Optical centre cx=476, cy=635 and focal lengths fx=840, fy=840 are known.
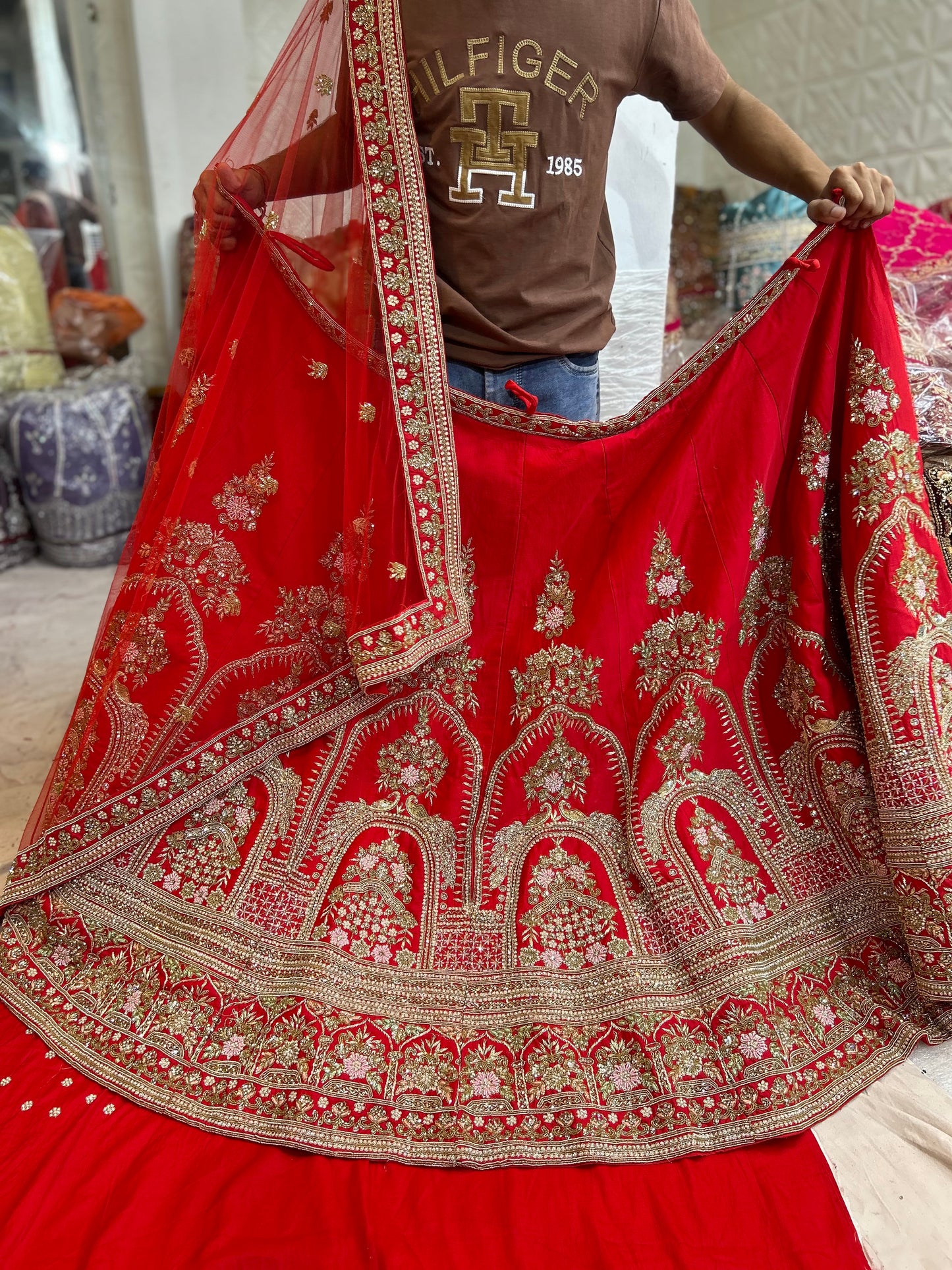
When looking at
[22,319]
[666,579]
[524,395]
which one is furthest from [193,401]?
[22,319]

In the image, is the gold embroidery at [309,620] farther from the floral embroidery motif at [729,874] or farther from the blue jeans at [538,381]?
the floral embroidery motif at [729,874]

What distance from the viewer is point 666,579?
1.33 metres

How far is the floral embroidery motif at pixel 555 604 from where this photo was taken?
1.33 m

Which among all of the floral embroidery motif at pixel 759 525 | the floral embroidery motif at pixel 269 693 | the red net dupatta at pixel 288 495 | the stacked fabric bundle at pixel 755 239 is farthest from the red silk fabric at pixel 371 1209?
the stacked fabric bundle at pixel 755 239

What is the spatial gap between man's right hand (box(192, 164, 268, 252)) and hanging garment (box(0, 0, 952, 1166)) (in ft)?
0.10

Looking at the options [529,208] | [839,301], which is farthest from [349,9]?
[839,301]

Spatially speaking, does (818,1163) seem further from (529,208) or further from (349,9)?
(349,9)

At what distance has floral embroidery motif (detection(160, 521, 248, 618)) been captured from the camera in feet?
4.25

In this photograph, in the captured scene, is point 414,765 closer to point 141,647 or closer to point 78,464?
point 141,647

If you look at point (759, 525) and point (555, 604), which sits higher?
point (759, 525)

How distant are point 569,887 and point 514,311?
2.81 ft

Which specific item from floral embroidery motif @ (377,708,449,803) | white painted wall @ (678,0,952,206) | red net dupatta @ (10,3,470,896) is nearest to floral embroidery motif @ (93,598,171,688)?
red net dupatta @ (10,3,470,896)

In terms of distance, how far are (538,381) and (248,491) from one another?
1.59ft

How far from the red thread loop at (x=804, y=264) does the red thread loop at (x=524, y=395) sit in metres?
0.43
